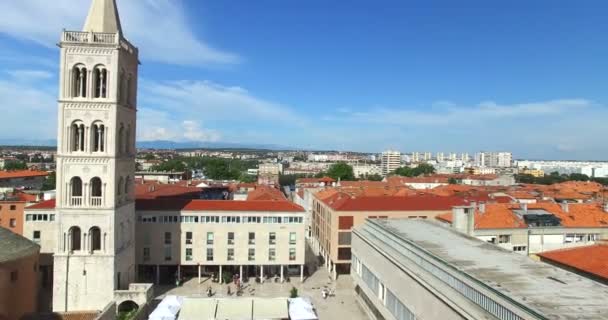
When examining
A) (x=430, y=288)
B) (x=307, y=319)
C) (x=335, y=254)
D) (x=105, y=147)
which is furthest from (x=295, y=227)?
(x=430, y=288)

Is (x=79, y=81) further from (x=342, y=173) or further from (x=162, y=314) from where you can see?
(x=342, y=173)

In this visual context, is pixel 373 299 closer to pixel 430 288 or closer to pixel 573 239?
pixel 430 288

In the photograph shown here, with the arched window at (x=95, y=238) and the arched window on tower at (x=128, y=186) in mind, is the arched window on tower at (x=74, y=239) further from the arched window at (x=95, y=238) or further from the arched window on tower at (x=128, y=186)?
the arched window on tower at (x=128, y=186)

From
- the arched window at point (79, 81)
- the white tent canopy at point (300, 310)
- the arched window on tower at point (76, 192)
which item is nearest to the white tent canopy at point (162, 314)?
the white tent canopy at point (300, 310)

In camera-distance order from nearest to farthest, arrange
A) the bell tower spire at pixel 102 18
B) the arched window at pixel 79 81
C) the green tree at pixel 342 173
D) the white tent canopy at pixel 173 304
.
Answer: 1. the white tent canopy at pixel 173 304
2. the arched window at pixel 79 81
3. the bell tower spire at pixel 102 18
4. the green tree at pixel 342 173

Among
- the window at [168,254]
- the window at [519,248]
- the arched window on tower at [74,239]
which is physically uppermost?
the arched window on tower at [74,239]

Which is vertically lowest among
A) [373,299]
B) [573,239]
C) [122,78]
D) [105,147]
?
[373,299]
